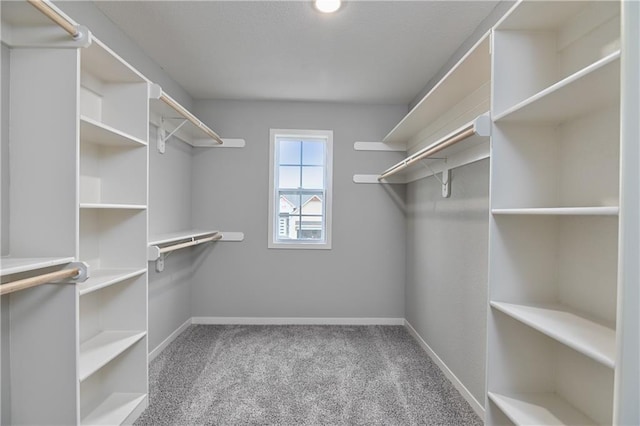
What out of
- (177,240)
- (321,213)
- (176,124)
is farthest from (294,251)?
(176,124)

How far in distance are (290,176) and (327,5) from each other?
6.35ft

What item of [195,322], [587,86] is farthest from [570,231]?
[195,322]

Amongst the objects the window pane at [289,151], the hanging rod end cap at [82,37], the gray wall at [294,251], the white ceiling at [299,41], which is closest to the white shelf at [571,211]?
the white ceiling at [299,41]

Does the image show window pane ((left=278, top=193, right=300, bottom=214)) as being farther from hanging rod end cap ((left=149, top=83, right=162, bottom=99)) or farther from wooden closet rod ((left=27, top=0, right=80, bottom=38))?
wooden closet rod ((left=27, top=0, right=80, bottom=38))

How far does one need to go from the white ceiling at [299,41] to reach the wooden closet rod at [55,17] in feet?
2.26

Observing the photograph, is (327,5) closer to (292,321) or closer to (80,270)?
(80,270)

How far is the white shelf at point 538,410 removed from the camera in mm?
1118

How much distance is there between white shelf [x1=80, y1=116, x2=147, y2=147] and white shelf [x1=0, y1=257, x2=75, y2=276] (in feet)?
1.89

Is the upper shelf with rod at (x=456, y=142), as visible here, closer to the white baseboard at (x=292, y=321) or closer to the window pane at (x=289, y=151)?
the window pane at (x=289, y=151)

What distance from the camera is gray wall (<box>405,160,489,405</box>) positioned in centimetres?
191

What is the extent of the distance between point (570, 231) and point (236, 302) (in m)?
2.93

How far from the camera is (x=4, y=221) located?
1281mm

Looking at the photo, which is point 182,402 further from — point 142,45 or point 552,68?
point 552,68

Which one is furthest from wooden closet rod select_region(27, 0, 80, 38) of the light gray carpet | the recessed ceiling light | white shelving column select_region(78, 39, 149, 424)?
the light gray carpet
